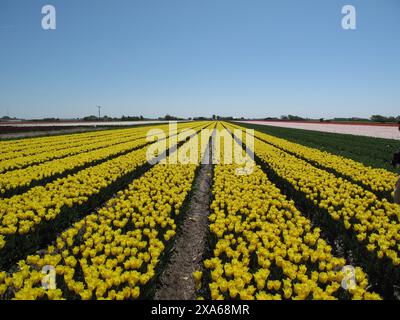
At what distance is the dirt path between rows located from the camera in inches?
158

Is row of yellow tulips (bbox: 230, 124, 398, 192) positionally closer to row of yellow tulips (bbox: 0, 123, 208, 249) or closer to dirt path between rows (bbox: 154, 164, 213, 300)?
dirt path between rows (bbox: 154, 164, 213, 300)

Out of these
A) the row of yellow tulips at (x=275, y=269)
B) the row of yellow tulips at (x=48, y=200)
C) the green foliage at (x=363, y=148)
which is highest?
A: the green foliage at (x=363, y=148)

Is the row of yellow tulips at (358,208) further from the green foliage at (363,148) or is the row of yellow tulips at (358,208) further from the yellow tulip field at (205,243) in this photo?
the green foliage at (363,148)

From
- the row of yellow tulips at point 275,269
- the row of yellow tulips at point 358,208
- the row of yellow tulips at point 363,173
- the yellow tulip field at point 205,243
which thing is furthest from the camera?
the row of yellow tulips at point 363,173

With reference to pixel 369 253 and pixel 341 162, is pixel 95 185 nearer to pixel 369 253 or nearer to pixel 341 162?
pixel 369 253

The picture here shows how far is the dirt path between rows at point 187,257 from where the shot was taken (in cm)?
Answer: 401

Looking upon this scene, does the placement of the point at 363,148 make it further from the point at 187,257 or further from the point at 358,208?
the point at 187,257

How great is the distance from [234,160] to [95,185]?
23.6 ft

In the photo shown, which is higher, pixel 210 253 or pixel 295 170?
pixel 295 170

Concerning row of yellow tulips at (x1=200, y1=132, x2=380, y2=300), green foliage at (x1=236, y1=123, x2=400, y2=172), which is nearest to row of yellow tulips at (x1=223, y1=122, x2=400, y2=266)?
row of yellow tulips at (x1=200, y1=132, x2=380, y2=300)

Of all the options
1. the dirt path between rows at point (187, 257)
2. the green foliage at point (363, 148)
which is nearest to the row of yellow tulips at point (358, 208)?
the dirt path between rows at point (187, 257)
